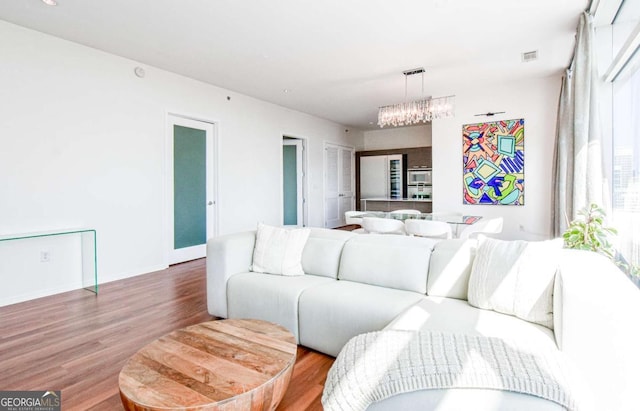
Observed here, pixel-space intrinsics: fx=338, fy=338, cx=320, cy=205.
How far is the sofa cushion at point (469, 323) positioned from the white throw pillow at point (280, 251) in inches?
43.0

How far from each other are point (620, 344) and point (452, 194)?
4892 millimetres

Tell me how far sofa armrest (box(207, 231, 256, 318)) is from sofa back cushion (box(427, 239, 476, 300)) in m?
1.51

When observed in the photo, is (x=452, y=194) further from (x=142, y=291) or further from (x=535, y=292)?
(x=142, y=291)

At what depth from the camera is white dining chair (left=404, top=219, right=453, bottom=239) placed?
11.7 ft

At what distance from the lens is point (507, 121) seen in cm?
547

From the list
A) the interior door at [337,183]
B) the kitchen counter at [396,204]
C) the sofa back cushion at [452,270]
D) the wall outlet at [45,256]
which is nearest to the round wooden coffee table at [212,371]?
the sofa back cushion at [452,270]

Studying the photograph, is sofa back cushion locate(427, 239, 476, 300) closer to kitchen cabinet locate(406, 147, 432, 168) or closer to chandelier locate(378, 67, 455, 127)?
chandelier locate(378, 67, 455, 127)

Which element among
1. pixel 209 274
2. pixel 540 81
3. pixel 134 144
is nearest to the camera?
pixel 209 274

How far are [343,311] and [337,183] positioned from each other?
6.66 meters

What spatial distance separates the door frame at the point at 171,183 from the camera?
4773 mm

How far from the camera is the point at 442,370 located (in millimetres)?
1058

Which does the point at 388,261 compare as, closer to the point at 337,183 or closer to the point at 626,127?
the point at 626,127

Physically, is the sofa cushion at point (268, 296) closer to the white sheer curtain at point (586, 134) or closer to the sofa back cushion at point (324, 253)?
the sofa back cushion at point (324, 253)

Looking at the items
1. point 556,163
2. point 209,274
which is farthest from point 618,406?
point 556,163
